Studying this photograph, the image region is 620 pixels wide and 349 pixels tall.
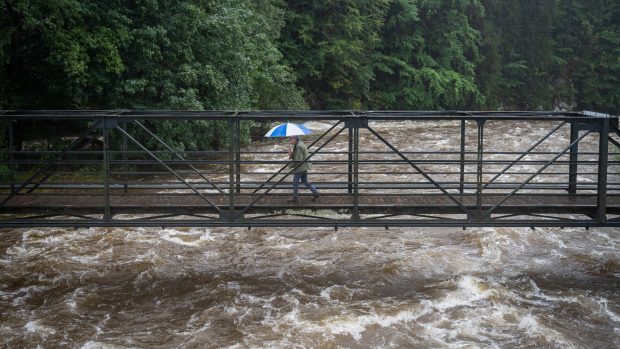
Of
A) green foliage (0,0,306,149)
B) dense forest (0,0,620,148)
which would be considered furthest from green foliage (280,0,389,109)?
green foliage (0,0,306,149)

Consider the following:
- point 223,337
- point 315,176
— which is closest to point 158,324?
point 223,337

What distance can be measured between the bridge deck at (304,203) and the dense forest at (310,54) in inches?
380

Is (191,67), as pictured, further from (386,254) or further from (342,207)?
(342,207)

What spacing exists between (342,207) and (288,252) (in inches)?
148

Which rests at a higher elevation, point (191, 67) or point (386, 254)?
point (191, 67)

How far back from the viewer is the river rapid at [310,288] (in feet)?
42.5

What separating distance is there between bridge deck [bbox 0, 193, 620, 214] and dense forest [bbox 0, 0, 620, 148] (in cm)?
966

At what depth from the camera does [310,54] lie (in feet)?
152

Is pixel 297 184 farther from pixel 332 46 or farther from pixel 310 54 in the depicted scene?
pixel 310 54

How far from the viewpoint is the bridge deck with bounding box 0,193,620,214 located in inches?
569

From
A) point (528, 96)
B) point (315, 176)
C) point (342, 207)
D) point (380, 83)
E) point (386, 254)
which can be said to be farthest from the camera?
point (528, 96)

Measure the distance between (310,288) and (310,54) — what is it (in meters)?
32.5

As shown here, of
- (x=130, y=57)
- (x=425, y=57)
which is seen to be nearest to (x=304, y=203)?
(x=130, y=57)

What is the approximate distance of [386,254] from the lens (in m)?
17.6
